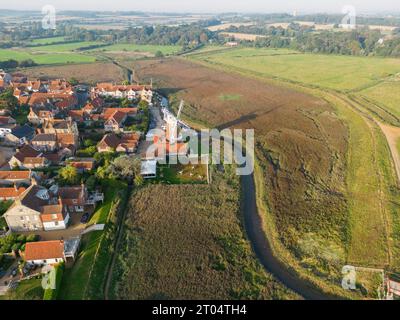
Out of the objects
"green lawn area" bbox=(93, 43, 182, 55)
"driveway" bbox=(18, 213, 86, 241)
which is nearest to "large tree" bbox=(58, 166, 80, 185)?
"driveway" bbox=(18, 213, 86, 241)

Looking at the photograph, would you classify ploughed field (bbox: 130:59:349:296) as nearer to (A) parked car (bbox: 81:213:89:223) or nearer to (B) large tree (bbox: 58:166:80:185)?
(A) parked car (bbox: 81:213:89:223)

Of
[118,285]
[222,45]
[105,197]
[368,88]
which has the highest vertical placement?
[222,45]

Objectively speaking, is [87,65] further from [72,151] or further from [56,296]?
[56,296]

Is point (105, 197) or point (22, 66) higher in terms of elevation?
point (22, 66)

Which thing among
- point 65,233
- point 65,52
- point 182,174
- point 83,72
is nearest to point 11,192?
point 65,233

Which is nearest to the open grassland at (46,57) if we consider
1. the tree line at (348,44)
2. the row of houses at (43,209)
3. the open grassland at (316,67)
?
the open grassland at (316,67)
